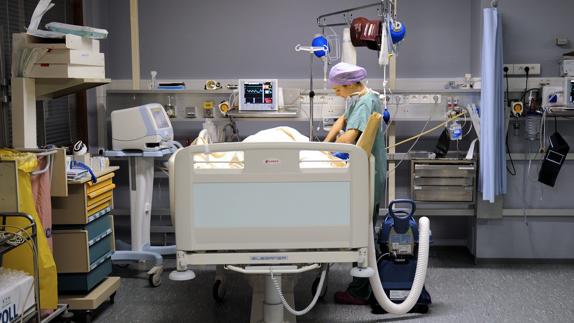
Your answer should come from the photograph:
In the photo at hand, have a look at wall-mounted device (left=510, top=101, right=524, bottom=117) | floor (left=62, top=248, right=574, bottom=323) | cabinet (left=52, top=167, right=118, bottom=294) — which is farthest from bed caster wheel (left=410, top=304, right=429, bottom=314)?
cabinet (left=52, top=167, right=118, bottom=294)

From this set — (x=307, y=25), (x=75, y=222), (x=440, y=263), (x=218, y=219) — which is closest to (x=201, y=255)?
(x=218, y=219)

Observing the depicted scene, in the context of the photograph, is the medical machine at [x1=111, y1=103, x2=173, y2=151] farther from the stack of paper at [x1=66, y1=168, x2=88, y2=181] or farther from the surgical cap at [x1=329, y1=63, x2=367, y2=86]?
the surgical cap at [x1=329, y1=63, x2=367, y2=86]

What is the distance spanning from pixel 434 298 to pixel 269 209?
184 cm

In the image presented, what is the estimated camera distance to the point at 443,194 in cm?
478

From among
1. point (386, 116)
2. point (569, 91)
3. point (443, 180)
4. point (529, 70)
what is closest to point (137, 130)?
point (386, 116)

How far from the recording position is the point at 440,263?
16.2 ft

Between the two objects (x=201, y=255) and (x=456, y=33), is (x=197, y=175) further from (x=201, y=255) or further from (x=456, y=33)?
(x=456, y=33)

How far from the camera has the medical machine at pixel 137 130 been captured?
4414 millimetres

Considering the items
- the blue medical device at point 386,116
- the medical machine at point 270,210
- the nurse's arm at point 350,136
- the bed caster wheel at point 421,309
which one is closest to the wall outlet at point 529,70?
the blue medical device at point 386,116

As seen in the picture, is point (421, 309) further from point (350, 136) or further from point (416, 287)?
point (350, 136)

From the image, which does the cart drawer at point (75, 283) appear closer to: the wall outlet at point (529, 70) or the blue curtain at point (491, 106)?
the blue curtain at point (491, 106)

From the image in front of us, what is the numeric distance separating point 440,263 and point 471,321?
126cm

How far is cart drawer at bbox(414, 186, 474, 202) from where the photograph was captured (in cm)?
477

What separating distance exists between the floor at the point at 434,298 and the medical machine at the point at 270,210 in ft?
3.66
